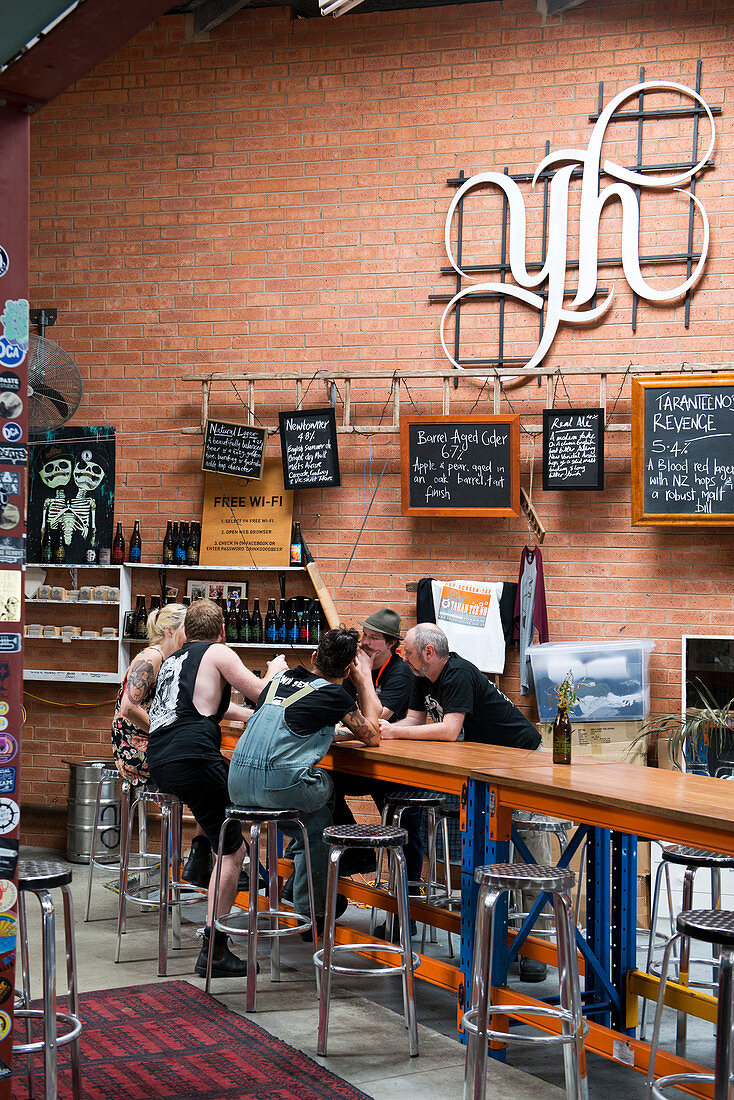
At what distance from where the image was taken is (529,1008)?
123 inches

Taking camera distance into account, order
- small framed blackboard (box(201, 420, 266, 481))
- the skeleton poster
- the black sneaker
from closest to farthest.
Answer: the black sneaker → small framed blackboard (box(201, 420, 266, 481)) → the skeleton poster

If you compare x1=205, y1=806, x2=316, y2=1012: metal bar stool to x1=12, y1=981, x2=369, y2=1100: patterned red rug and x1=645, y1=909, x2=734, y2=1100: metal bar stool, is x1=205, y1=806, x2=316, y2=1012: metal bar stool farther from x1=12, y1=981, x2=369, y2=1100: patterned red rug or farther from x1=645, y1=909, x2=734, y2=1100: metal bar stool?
x1=645, y1=909, x2=734, y2=1100: metal bar stool

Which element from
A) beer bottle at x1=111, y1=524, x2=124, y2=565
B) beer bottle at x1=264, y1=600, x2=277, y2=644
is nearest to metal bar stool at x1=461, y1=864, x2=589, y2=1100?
beer bottle at x1=264, y1=600, x2=277, y2=644

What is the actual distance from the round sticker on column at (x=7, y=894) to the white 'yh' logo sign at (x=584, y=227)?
13.8 feet

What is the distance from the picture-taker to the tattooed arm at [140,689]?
496 centimetres

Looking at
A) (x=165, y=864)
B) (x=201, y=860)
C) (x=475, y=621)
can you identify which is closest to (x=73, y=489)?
(x=475, y=621)

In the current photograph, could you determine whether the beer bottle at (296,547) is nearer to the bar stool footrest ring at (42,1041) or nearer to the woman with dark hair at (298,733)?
the woman with dark hair at (298,733)

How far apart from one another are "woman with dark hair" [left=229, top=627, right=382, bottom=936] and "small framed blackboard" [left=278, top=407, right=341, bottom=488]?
2.19 m

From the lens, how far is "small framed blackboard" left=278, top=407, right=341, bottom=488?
618cm

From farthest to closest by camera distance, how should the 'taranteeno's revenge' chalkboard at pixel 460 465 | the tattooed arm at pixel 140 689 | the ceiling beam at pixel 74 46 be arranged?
1. the 'taranteeno's revenge' chalkboard at pixel 460 465
2. the tattooed arm at pixel 140 689
3. the ceiling beam at pixel 74 46

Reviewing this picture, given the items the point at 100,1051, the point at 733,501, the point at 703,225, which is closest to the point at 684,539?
the point at 733,501

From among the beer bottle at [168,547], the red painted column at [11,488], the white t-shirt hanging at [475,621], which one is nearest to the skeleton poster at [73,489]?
the beer bottle at [168,547]

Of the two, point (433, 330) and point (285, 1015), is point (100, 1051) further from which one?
point (433, 330)

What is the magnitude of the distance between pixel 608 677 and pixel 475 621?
0.79 m
